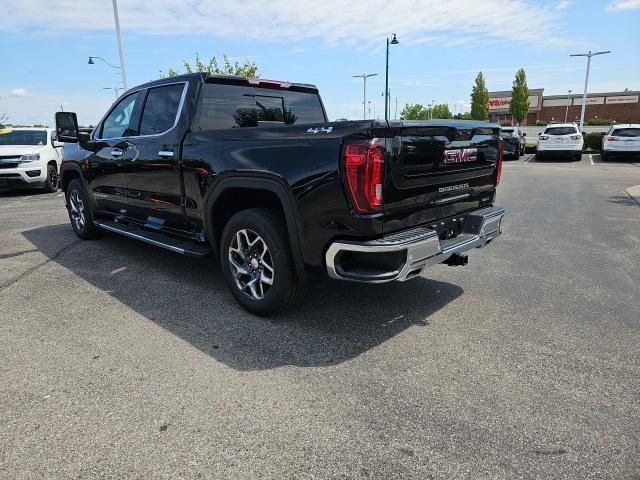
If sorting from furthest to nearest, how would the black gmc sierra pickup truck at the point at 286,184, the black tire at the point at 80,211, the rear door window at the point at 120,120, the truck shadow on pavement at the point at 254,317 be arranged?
the black tire at the point at 80,211
the rear door window at the point at 120,120
the truck shadow on pavement at the point at 254,317
the black gmc sierra pickup truck at the point at 286,184

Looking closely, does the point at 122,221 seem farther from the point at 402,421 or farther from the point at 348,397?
the point at 402,421

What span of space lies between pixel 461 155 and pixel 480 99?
244ft

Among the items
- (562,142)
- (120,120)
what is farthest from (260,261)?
(562,142)

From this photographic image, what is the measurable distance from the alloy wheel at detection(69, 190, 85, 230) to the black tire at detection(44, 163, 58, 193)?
659 cm

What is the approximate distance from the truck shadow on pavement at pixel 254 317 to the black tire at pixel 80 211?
0.86m

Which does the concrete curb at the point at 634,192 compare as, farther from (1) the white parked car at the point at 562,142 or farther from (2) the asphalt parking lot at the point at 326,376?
(1) the white parked car at the point at 562,142

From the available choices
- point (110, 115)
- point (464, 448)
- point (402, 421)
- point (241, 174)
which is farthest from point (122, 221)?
point (464, 448)

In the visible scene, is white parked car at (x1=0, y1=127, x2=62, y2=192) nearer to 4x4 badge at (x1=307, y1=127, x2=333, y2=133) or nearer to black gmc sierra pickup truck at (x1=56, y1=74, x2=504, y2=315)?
black gmc sierra pickup truck at (x1=56, y1=74, x2=504, y2=315)

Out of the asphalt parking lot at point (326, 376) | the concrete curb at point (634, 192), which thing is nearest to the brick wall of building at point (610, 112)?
the concrete curb at point (634, 192)

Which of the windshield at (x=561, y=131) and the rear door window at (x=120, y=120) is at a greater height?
the rear door window at (x=120, y=120)

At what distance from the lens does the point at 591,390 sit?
2.80 meters

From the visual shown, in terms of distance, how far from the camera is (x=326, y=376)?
299cm

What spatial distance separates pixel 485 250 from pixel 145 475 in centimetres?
490

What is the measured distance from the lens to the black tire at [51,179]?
1240 centimetres
